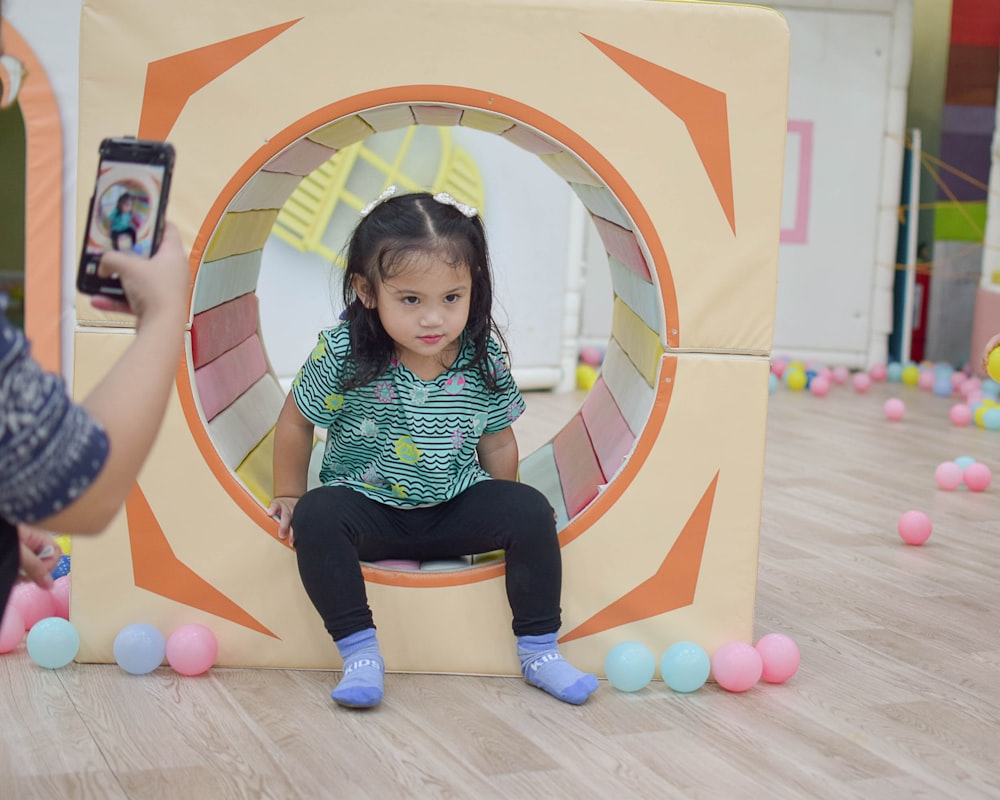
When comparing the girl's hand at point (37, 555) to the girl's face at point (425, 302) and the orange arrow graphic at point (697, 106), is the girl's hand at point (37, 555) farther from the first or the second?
the orange arrow graphic at point (697, 106)

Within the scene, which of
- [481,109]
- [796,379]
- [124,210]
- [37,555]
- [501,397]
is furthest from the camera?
[796,379]

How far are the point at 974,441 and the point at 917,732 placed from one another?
2.71 metres

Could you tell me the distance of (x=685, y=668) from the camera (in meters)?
1.72

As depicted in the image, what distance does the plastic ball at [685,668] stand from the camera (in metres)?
1.72

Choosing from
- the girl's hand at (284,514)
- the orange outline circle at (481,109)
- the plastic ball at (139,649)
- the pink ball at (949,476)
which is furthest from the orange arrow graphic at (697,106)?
the pink ball at (949,476)

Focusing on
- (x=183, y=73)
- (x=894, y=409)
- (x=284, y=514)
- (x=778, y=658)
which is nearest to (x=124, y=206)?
(x=183, y=73)

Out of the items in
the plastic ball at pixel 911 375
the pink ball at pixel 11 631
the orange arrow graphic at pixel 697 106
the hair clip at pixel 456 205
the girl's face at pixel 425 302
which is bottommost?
the pink ball at pixel 11 631

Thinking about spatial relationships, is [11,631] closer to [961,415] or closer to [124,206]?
[124,206]

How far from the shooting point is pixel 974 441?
13.4 ft

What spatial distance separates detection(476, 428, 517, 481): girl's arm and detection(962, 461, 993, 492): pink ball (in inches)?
70.5

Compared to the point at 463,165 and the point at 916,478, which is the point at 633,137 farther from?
the point at 463,165

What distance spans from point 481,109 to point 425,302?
0.28 meters

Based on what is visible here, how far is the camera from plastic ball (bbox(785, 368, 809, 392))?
532 cm

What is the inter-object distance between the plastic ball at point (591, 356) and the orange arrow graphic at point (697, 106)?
3954 millimetres
